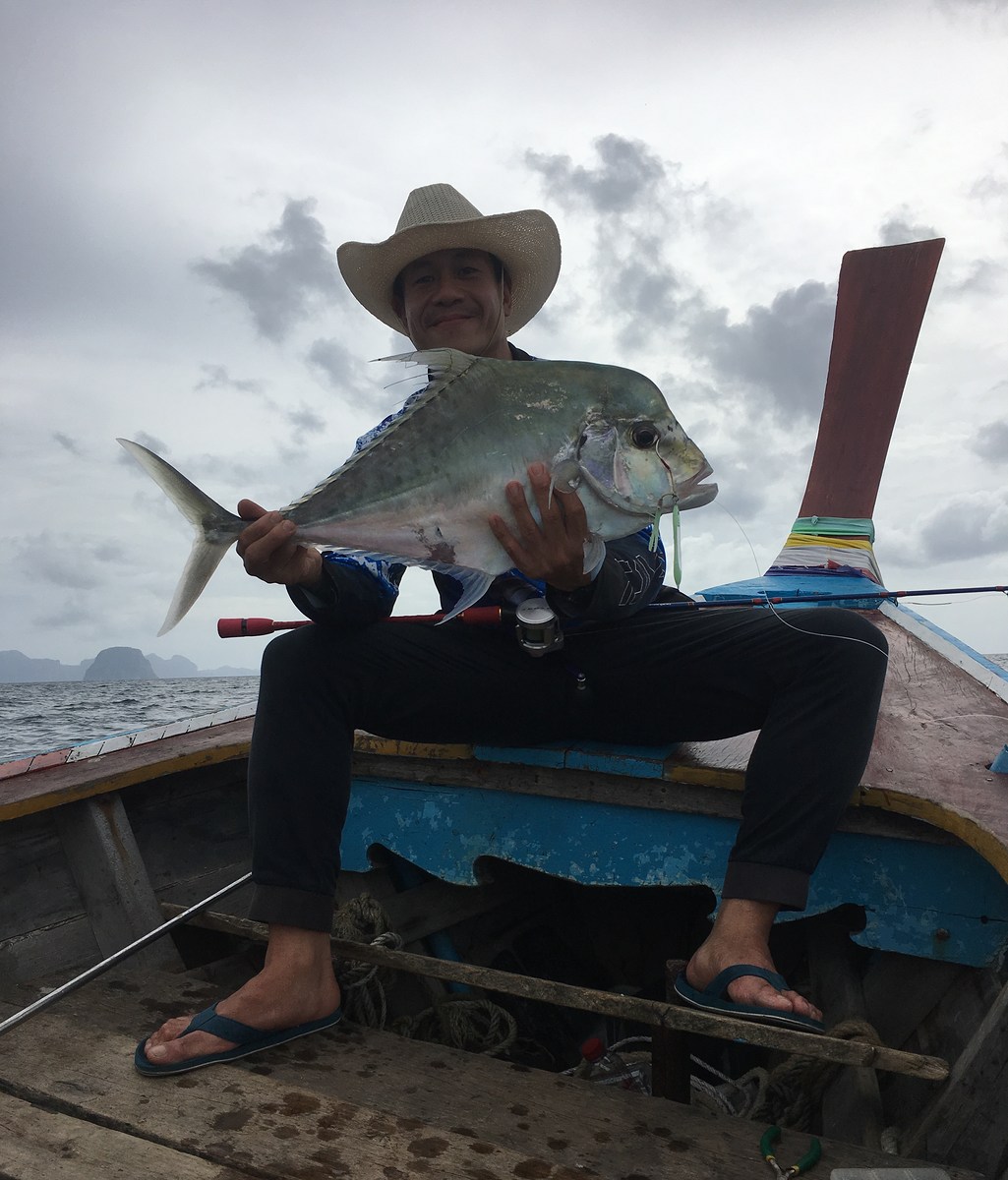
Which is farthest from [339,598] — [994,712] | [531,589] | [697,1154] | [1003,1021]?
[994,712]

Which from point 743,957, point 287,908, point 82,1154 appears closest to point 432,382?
point 287,908

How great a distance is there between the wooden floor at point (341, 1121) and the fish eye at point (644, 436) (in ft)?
4.50

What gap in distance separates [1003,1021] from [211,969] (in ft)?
6.74

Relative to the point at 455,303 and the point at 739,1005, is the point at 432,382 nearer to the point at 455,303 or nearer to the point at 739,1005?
the point at 455,303

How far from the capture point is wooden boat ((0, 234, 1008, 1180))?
146 cm

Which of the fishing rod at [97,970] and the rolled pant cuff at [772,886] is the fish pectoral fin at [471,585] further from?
the fishing rod at [97,970]

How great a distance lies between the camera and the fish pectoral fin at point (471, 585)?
1.83 metres

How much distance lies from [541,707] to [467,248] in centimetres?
155

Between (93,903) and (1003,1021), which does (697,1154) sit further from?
(93,903)

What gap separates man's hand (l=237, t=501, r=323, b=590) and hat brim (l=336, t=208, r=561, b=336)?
1176 mm

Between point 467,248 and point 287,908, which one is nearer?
point 287,908

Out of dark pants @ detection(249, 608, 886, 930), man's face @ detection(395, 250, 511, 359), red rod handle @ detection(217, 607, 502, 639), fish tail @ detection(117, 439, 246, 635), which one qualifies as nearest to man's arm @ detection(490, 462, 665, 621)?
dark pants @ detection(249, 608, 886, 930)

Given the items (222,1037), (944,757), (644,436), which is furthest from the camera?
(944,757)

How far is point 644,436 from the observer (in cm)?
181
